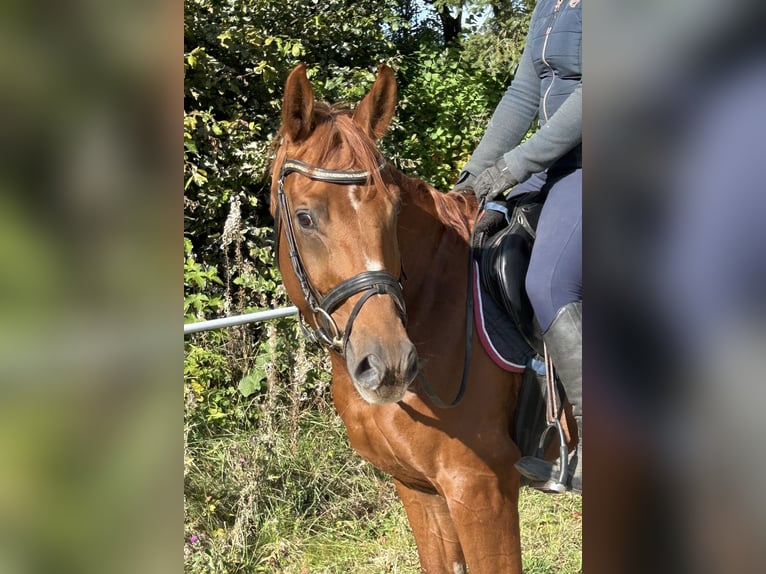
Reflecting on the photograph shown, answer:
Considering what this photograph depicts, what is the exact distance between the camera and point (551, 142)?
2.03 meters

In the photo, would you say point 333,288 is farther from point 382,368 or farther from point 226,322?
point 226,322

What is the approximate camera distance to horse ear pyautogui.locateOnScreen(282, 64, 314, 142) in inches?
74.2

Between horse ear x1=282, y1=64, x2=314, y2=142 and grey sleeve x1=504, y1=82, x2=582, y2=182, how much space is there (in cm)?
68

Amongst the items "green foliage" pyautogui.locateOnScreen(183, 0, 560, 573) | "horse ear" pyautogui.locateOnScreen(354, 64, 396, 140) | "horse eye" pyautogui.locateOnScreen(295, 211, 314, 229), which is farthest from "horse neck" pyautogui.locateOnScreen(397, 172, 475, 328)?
"green foliage" pyautogui.locateOnScreen(183, 0, 560, 573)

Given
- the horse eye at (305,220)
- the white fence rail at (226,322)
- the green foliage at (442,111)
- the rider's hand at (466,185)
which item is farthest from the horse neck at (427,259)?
the green foliage at (442,111)

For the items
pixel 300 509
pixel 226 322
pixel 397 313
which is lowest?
pixel 300 509

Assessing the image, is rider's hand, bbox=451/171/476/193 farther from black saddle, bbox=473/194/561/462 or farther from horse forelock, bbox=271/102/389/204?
horse forelock, bbox=271/102/389/204

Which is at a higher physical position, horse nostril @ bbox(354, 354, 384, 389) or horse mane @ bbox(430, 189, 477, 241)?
horse mane @ bbox(430, 189, 477, 241)

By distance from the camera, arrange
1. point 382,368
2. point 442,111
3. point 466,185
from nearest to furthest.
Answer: point 382,368 → point 466,185 → point 442,111

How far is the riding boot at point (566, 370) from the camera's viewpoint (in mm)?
1927

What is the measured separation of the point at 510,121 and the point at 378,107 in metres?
0.75

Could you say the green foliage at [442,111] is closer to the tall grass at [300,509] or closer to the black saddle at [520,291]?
the tall grass at [300,509]

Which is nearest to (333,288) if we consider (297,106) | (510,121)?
(297,106)
